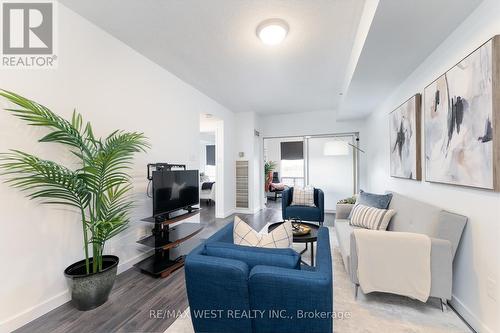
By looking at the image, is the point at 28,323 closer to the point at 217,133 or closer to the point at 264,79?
the point at 264,79

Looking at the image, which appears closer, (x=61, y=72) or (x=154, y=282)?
(x=61, y=72)

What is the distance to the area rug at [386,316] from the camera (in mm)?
1596

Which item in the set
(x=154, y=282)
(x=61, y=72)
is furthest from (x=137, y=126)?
(x=154, y=282)

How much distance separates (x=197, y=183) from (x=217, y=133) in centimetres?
215

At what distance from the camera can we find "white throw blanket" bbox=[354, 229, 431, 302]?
67.6 inches

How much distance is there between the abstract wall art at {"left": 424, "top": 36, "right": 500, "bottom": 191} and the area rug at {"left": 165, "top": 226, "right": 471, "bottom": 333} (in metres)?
1.09

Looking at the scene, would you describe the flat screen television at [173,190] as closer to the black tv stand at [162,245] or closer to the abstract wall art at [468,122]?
the black tv stand at [162,245]

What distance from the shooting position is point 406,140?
2.69 metres

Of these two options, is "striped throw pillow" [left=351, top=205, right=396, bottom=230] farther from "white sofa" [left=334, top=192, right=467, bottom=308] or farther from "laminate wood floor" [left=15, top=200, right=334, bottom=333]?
"laminate wood floor" [left=15, top=200, right=334, bottom=333]

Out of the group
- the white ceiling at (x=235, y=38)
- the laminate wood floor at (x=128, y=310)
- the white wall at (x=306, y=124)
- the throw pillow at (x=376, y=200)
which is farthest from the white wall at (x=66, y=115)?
the white wall at (x=306, y=124)

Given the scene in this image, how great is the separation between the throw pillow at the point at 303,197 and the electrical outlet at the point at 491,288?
2.67 metres

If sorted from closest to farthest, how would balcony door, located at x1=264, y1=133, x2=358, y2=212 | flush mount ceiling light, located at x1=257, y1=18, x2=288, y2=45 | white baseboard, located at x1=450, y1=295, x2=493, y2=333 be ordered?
white baseboard, located at x1=450, y1=295, x2=493, y2=333, flush mount ceiling light, located at x1=257, y1=18, x2=288, y2=45, balcony door, located at x1=264, y1=133, x2=358, y2=212

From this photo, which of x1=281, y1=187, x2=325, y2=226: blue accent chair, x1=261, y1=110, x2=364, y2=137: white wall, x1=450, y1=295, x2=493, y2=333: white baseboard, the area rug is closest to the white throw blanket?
the area rug

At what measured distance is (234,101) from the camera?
184 inches
